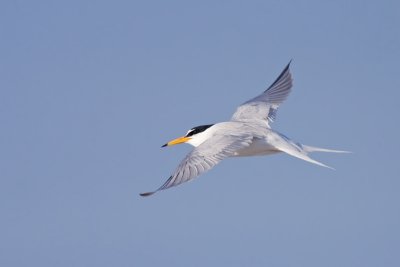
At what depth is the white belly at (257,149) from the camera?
34.3ft

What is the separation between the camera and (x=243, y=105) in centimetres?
1253

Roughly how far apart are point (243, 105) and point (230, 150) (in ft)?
9.82

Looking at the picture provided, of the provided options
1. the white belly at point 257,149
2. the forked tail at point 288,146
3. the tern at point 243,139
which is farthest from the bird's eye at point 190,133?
the forked tail at point 288,146

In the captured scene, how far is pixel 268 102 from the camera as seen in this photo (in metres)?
12.6

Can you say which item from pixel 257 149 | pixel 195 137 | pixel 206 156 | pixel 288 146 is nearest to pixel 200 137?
pixel 195 137

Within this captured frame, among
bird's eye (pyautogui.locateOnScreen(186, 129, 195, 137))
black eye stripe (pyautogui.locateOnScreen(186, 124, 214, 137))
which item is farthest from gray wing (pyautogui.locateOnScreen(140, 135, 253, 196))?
bird's eye (pyautogui.locateOnScreen(186, 129, 195, 137))

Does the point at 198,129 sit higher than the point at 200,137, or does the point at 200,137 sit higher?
the point at 198,129

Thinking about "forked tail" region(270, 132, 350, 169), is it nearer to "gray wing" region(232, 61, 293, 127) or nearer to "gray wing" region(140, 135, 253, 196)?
"gray wing" region(140, 135, 253, 196)

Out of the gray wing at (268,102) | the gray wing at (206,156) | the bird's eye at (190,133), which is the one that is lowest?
the gray wing at (206,156)

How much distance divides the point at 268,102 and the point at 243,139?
2655mm

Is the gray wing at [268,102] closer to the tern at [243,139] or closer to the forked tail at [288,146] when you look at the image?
the tern at [243,139]

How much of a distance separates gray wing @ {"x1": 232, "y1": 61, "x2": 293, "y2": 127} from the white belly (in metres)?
1.30

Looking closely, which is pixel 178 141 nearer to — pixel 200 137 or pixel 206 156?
pixel 200 137

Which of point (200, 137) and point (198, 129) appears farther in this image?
point (198, 129)
